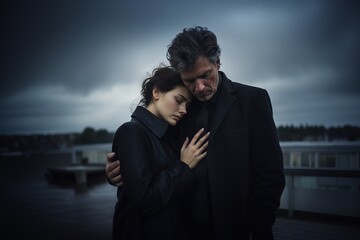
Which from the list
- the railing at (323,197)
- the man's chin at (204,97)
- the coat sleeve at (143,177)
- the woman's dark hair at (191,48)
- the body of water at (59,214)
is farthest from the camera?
the body of water at (59,214)

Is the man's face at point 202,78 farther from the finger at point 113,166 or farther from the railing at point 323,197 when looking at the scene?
the railing at point 323,197

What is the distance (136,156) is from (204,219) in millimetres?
497

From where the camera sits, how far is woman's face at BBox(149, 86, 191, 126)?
1.58m

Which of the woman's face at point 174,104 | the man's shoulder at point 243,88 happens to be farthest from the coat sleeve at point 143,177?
the man's shoulder at point 243,88

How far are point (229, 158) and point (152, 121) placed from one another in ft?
1.49

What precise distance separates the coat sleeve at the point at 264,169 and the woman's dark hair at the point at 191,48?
38cm

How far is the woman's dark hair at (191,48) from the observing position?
4.68ft

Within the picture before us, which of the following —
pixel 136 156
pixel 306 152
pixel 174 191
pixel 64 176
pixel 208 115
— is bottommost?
pixel 64 176

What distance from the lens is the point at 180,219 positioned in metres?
1.51

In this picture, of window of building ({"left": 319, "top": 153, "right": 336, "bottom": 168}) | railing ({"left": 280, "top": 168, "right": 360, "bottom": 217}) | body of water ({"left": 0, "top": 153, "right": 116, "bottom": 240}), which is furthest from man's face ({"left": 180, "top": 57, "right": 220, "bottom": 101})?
window of building ({"left": 319, "top": 153, "right": 336, "bottom": 168})

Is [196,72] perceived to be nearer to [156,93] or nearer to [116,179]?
[156,93]

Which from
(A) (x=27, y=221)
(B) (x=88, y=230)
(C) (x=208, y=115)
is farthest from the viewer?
(A) (x=27, y=221)

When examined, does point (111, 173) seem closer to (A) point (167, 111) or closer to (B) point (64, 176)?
(A) point (167, 111)

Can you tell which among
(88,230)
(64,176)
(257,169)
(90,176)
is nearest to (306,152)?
(88,230)
